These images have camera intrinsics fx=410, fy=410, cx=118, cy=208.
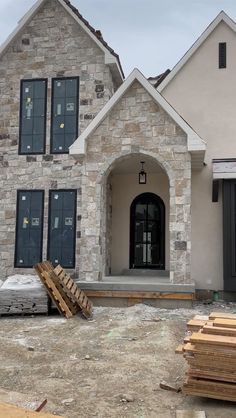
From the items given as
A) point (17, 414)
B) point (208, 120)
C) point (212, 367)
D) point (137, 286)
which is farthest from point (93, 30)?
point (17, 414)

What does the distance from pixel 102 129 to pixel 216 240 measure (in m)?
4.28

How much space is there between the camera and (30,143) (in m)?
12.2

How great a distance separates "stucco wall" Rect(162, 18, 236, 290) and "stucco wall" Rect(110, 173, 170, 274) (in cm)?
120

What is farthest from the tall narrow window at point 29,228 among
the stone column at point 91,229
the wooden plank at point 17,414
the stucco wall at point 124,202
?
the wooden plank at point 17,414

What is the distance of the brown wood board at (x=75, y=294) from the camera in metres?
8.27

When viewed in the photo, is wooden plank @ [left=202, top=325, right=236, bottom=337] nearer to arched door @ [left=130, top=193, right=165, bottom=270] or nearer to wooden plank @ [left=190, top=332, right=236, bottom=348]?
wooden plank @ [left=190, top=332, right=236, bottom=348]

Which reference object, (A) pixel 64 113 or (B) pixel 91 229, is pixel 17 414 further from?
(A) pixel 64 113

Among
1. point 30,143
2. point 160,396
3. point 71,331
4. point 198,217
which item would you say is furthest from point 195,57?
point 160,396

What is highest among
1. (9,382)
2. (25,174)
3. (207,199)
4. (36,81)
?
(36,81)

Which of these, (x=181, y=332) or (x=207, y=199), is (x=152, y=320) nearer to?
(x=181, y=332)

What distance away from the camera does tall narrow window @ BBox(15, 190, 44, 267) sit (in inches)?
467

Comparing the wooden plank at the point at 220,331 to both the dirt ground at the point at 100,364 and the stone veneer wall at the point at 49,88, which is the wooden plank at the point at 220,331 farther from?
the stone veneer wall at the point at 49,88

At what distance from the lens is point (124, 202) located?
1236cm

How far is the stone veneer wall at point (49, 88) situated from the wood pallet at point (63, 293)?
9.29 ft
